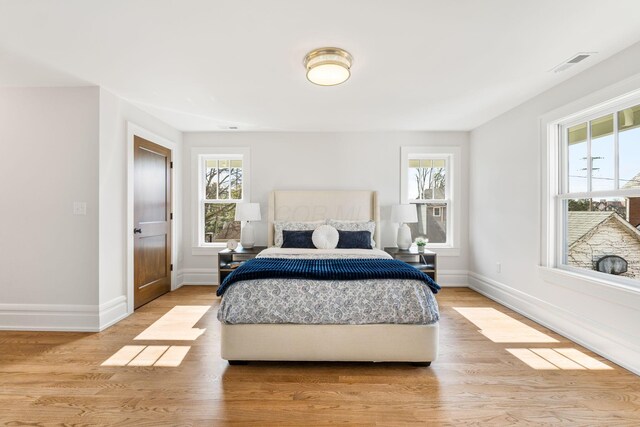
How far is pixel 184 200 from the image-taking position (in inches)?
195

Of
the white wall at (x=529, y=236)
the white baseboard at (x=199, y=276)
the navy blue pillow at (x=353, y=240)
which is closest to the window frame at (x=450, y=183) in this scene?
the white wall at (x=529, y=236)

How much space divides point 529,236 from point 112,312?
14.7ft

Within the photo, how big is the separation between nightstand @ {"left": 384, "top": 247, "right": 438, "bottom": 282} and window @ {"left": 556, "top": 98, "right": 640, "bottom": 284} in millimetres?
1438

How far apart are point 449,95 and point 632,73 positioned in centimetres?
137

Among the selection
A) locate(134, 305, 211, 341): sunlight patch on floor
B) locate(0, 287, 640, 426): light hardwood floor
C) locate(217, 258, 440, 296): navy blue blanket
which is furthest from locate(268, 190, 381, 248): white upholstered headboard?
locate(0, 287, 640, 426): light hardwood floor

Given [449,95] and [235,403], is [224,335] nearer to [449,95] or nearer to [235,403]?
[235,403]

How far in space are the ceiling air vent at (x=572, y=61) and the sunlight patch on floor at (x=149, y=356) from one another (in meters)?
3.85

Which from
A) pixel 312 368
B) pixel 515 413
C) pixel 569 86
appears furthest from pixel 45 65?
pixel 569 86

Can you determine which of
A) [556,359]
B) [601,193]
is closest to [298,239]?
[556,359]

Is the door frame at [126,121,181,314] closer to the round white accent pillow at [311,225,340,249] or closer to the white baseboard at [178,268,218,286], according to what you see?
the white baseboard at [178,268,218,286]

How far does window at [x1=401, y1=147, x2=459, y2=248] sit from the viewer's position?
5.00 m

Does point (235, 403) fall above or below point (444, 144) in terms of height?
below

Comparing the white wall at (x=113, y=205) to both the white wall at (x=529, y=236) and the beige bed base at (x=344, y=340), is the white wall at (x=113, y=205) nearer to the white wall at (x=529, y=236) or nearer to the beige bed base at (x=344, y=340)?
the beige bed base at (x=344, y=340)

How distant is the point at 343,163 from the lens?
16.1ft
